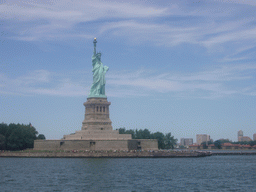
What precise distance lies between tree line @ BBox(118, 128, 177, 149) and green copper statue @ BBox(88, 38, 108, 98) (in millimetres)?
30264

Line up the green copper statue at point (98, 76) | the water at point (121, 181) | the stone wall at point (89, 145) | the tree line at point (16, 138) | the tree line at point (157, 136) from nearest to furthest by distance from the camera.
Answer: the water at point (121, 181), the stone wall at point (89, 145), the green copper statue at point (98, 76), the tree line at point (16, 138), the tree line at point (157, 136)

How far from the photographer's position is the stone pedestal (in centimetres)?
9631

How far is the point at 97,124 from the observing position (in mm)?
98500

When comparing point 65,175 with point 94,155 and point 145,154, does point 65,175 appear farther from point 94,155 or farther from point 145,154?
point 145,154

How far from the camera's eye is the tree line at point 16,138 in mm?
105250

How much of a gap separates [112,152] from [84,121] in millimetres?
15198

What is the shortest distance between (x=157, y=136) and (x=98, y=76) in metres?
38.6

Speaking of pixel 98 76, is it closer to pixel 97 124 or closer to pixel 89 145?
pixel 97 124

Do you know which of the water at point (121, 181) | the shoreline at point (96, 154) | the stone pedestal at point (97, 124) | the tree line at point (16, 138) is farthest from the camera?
the tree line at point (16, 138)

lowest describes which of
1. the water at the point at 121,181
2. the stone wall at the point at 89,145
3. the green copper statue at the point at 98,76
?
the water at the point at 121,181

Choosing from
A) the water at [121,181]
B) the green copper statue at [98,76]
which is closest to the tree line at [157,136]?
the green copper statue at [98,76]

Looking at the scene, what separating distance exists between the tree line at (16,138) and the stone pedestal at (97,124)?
12.8 metres

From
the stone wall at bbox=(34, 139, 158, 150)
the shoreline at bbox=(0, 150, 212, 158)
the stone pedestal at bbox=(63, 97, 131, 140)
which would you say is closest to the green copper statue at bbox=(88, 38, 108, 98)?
the stone pedestal at bbox=(63, 97, 131, 140)

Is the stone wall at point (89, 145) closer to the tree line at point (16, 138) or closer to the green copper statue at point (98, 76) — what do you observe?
the tree line at point (16, 138)
